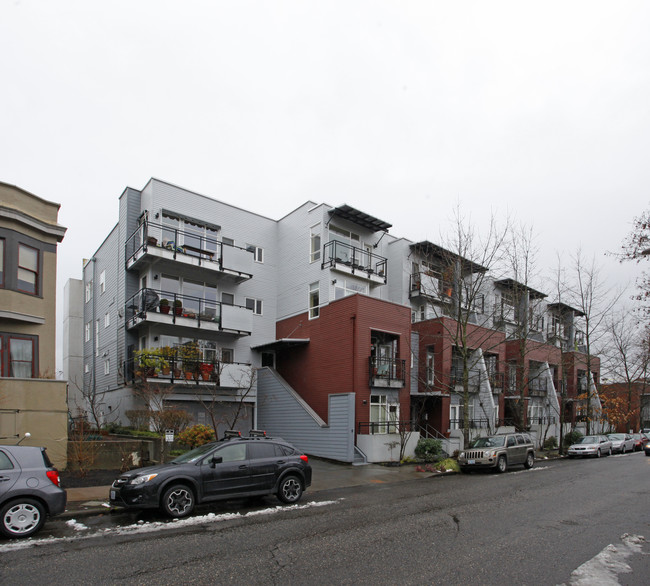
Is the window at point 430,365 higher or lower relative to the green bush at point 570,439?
higher

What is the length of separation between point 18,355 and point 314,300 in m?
14.6

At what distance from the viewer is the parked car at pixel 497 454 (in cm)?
1983

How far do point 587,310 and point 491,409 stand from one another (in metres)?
10.00

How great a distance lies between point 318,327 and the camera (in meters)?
26.0

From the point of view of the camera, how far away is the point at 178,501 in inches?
408

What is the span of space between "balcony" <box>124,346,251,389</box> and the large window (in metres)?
5.50

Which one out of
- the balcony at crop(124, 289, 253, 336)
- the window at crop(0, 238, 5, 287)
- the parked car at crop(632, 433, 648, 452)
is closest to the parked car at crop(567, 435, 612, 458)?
the parked car at crop(632, 433, 648, 452)

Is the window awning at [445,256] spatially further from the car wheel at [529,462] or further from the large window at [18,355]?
the large window at [18,355]

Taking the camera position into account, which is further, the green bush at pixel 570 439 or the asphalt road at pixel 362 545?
the green bush at pixel 570 439

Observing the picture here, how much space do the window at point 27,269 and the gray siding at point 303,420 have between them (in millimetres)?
12324

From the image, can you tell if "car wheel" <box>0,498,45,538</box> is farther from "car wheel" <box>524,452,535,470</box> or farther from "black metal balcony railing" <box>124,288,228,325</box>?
"car wheel" <box>524,452,535,470</box>

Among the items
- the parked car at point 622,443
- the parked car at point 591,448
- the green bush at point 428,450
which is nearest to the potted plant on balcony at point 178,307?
the green bush at point 428,450

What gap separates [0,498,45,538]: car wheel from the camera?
8602 millimetres

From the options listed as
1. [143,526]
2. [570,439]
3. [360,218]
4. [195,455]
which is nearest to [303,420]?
[360,218]
